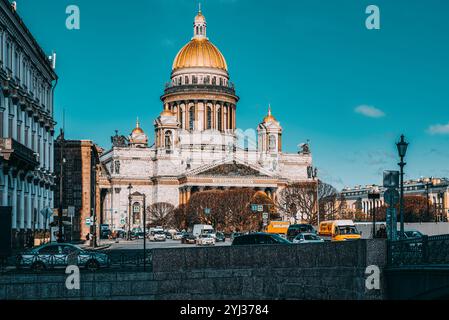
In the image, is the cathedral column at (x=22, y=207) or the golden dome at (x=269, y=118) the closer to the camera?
the cathedral column at (x=22, y=207)

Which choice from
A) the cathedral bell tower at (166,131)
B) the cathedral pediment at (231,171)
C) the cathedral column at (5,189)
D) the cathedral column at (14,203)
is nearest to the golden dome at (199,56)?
the cathedral bell tower at (166,131)

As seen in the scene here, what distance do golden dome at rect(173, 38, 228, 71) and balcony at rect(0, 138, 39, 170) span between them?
130m

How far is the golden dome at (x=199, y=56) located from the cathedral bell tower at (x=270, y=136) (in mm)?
14390

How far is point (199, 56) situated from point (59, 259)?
155 m

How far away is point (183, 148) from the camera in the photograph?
6850 inches

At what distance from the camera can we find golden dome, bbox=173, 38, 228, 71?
182 m

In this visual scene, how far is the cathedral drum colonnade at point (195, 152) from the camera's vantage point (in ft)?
536

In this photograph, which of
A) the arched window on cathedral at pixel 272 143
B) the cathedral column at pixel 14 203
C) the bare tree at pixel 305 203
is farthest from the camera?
the arched window on cathedral at pixel 272 143

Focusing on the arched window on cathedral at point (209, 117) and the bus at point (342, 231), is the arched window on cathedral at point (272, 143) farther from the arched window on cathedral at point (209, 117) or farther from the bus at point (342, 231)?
the bus at point (342, 231)

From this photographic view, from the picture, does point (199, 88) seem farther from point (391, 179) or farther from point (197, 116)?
point (391, 179)

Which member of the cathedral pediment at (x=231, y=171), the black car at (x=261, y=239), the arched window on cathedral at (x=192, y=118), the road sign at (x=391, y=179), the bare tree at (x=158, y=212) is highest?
the arched window on cathedral at (x=192, y=118)

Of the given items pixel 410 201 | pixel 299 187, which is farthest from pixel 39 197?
pixel 410 201

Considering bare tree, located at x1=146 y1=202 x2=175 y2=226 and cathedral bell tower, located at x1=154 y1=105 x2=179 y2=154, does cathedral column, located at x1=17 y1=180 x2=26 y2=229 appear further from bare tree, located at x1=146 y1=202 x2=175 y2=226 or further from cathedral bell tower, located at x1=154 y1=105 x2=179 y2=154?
cathedral bell tower, located at x1=154 y1=105 x2=179 y2=154
